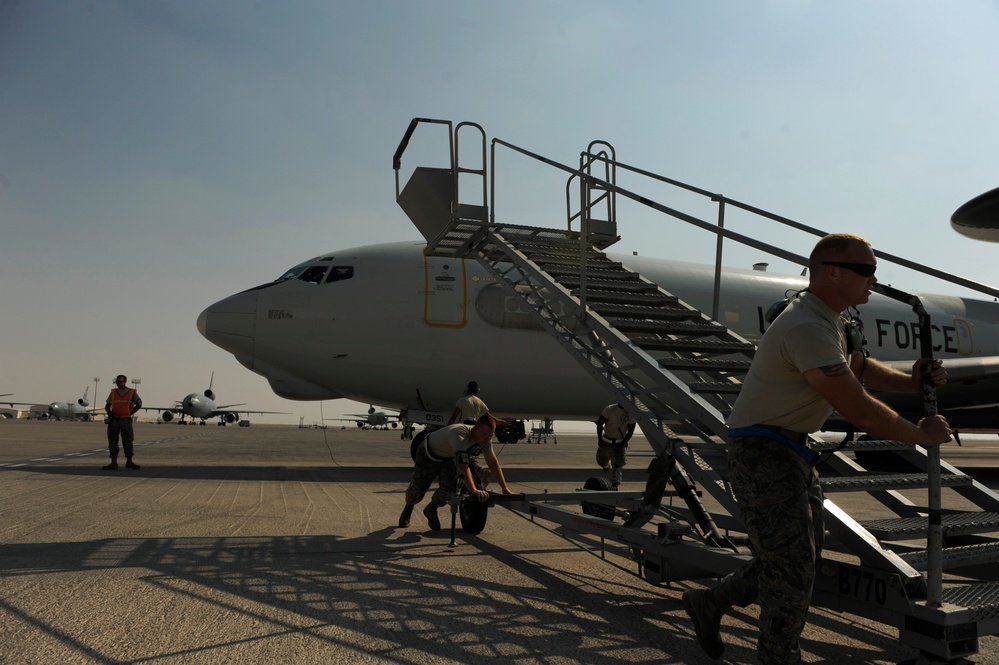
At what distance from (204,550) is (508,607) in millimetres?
2590

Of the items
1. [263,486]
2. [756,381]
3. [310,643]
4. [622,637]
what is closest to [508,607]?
[622,637]

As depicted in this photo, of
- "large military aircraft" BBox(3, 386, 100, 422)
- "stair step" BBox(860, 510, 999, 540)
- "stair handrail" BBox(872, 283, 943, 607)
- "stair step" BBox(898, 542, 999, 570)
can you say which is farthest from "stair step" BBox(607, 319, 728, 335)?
"large military aircraft" BBox(3, 386, 100, 422)

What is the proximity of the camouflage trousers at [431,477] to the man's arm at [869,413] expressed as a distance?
457 centimetres

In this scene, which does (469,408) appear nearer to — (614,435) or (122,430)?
(614,435)

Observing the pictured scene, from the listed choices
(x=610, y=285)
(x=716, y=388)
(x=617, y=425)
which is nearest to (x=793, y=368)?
(x=716, y=388)

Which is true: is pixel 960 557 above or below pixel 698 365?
below

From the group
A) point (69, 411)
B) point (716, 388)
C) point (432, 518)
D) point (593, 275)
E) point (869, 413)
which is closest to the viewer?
point (869, 413)

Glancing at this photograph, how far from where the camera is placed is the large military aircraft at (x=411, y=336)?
37.4ft

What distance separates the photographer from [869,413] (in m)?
2.47

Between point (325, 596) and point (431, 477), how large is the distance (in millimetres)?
2733

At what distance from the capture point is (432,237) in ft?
28.5

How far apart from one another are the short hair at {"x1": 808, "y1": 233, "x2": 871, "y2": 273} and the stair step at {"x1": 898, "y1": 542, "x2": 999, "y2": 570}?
57.1 inches

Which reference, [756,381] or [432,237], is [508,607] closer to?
[756,381]

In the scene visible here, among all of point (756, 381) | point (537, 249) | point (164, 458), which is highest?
point (537, 249)
